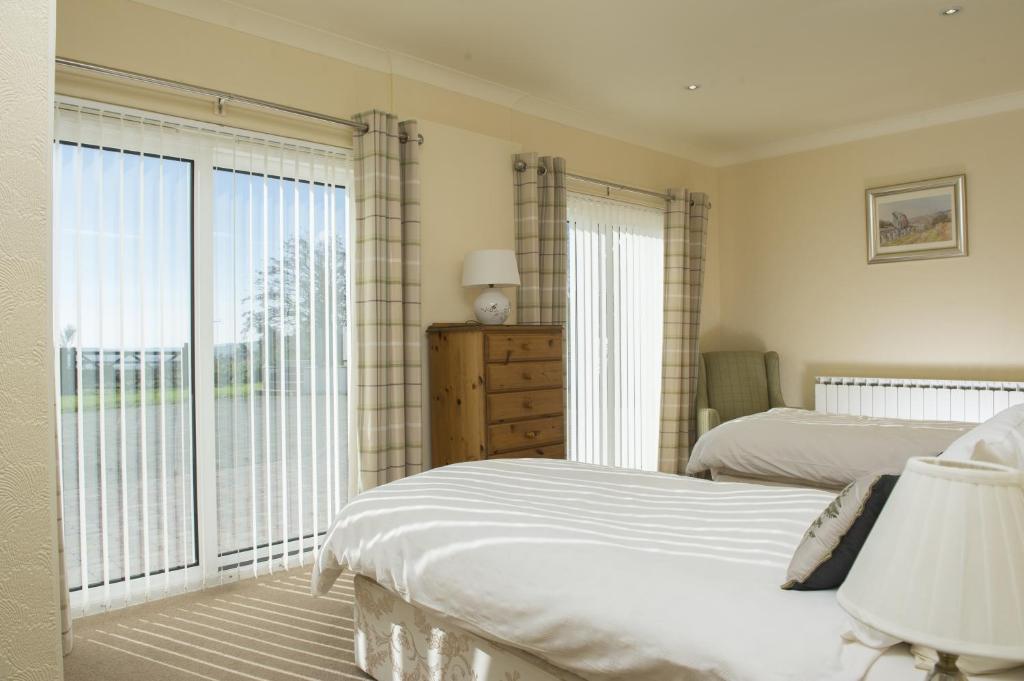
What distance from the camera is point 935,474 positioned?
0.94 meters

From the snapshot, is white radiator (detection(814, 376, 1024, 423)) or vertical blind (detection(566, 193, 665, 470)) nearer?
white radiator (detection(814, 376, 1024, 423))

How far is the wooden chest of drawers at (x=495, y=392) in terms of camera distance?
12.3ft

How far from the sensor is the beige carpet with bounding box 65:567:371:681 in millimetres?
2412

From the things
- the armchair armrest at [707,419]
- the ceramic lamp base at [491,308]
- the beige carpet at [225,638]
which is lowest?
the beige carpet at [225,638]

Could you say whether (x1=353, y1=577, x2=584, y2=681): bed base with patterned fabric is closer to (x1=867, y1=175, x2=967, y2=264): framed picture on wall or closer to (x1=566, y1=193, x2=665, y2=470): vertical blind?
(x1=566, y1=193, x2=665, y2=470): vertical blind

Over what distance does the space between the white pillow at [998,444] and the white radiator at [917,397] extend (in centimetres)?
284

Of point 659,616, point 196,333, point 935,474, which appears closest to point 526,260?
point 196,333

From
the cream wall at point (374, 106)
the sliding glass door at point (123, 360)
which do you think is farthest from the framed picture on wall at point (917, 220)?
the sliding glass door at point (123, 360)

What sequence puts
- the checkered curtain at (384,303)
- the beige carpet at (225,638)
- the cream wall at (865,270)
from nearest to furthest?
1. the beige carpet at (225,638)
2. the checkered curtain at (384,303)
3. the cream wall at (865,270)

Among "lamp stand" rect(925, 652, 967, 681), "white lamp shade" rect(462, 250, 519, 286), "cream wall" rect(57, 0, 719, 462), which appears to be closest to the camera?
"lamp stand" rect(925, 652, 967, 681)

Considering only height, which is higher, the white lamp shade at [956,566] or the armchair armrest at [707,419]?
the white lamp shade at [956,566]

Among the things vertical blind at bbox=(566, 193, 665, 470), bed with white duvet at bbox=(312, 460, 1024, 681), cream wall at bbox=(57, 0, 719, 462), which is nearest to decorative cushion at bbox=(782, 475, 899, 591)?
bed with white duvet at bbox=(312, 460, 1024, 681)

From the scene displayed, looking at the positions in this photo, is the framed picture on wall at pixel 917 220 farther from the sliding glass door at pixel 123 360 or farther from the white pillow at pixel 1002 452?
the sliding glass door at pixel 123 360

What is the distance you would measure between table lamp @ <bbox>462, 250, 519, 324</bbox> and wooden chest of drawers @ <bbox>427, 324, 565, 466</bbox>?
178mm
